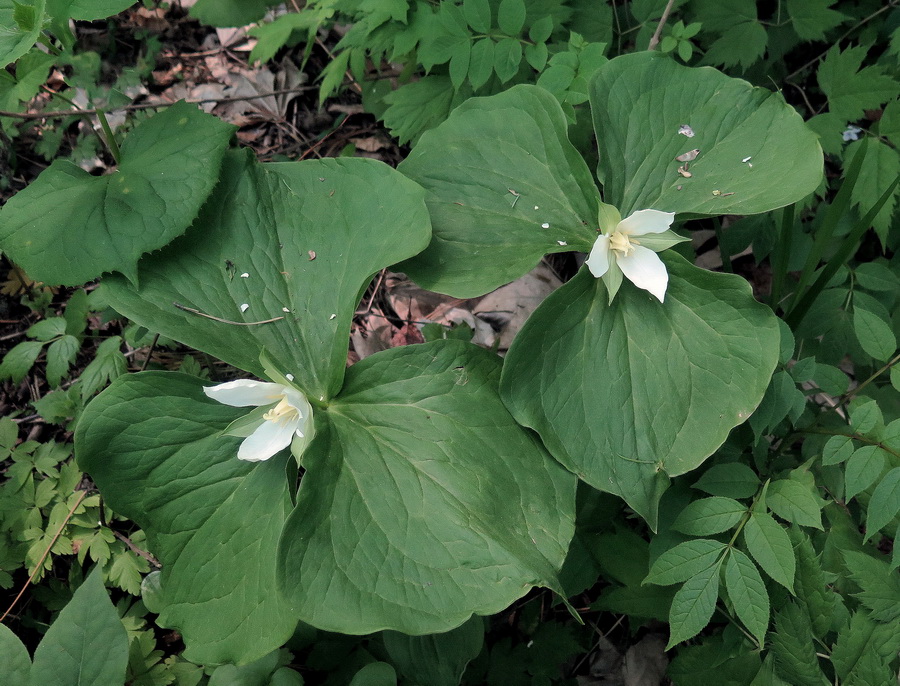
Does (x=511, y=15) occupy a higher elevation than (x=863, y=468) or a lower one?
higher

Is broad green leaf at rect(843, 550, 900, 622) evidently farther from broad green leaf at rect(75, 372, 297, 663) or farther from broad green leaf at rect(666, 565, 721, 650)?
broad green leaf at rect(75, 372, 297, 663)

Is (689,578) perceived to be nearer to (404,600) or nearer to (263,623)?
(404,600)

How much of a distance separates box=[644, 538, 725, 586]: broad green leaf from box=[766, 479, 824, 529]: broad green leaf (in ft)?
0.52

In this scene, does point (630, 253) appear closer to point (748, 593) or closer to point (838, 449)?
point (838, 449)

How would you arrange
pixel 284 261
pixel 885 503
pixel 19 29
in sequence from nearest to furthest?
1. pixel 885 503
2. pixel 19 29
3. pixel 284 261

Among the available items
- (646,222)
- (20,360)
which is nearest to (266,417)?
(646,222)

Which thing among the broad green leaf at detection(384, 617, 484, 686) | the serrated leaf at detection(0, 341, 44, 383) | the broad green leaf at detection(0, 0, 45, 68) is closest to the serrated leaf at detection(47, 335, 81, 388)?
the serrated leaf at detection(0, 341, 44, 383)

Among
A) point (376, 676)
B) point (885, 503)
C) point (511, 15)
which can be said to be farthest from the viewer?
point (511, 15)

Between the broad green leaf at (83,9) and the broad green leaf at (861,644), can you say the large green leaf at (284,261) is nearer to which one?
the broad green leaf at (83,9)

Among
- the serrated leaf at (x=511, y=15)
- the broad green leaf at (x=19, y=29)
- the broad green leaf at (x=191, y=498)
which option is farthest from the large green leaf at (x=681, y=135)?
the broad green leaf at (x=19, y=29)

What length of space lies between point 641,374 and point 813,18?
63.2 inches

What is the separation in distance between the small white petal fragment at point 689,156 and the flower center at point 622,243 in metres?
0.34

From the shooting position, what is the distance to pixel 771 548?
1.34 metres

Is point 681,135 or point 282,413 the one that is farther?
point 681,135
